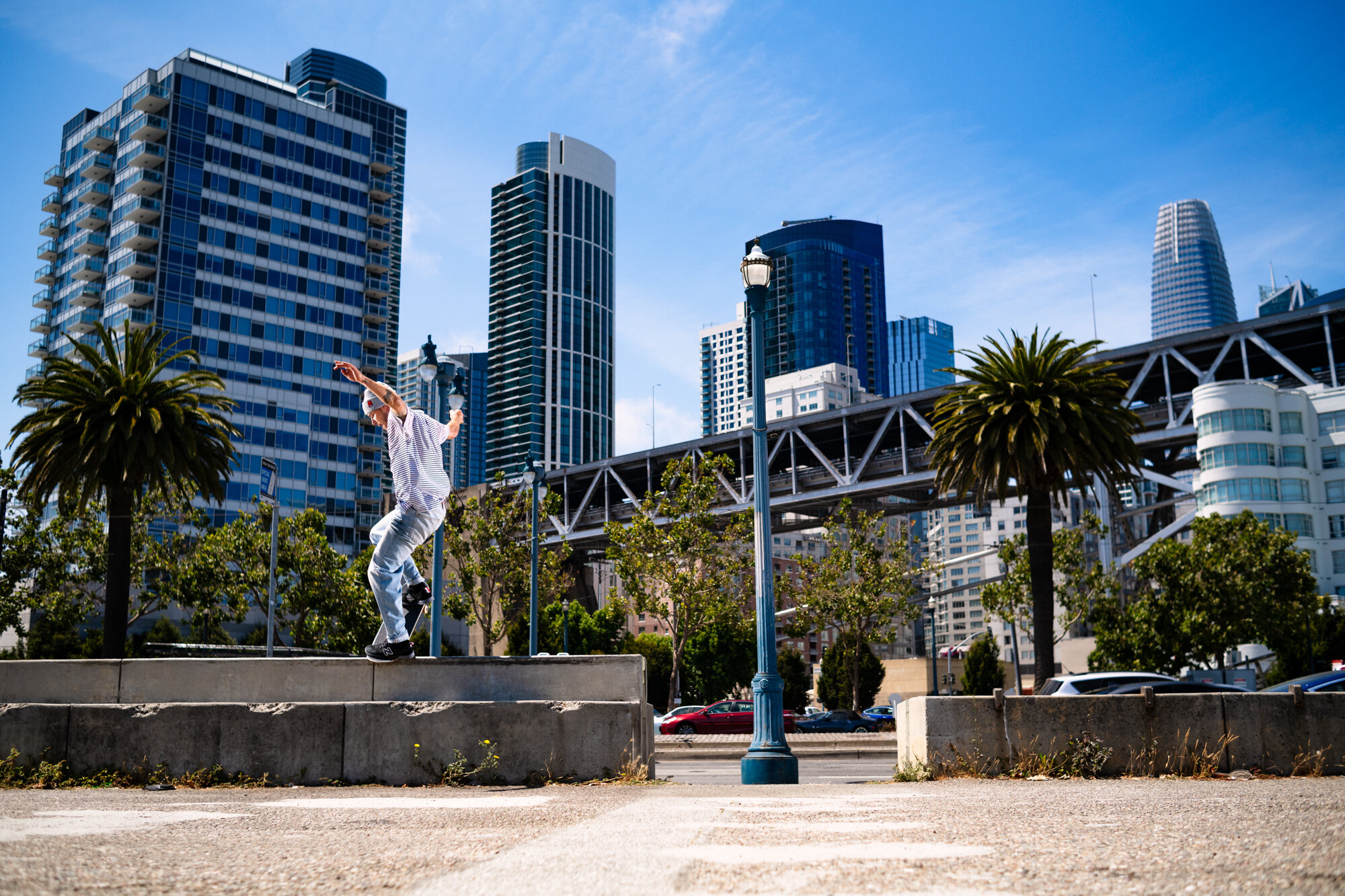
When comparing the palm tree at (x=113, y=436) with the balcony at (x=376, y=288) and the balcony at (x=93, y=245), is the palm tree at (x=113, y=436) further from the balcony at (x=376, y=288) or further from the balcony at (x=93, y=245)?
the balcony at (x=376, y=288)

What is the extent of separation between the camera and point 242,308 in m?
92.2

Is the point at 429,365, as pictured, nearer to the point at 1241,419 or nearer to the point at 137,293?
the point at 1241,419

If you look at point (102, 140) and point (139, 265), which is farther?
point (102, 140)

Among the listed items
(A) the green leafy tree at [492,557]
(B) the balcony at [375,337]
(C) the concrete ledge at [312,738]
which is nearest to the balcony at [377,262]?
(B) the balcony at [375,337]

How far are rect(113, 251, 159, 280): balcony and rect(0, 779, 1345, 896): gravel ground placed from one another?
9109cm

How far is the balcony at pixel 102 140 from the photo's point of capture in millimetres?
94500

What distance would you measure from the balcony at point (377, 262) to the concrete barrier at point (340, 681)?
9629 cm

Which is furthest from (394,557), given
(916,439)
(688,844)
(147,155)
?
(147,155)

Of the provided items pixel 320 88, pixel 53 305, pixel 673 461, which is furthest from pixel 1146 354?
pixel 320 88

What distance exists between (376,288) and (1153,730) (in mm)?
100661

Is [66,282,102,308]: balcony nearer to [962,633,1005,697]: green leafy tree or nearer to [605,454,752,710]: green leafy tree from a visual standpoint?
[605,454,752,710]: green leafy tree

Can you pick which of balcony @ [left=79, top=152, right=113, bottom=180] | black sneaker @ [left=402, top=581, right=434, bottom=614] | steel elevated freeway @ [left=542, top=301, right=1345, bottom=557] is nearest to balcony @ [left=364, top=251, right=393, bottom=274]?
balcony @ [left=79, top=152, right=113, bottom=180]

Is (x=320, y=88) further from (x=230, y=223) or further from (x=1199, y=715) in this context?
(x=1199, y=715)

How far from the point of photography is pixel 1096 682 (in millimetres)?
17891
